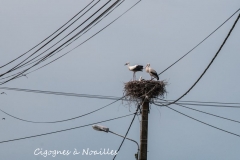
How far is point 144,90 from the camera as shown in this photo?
18047 mm

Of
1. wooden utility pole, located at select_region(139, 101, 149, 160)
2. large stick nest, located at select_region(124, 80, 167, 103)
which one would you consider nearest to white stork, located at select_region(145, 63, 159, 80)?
large stick nest, located at select_region(124, 80, 167, 103)

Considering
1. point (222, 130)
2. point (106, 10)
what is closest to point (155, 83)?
point (222, 130)

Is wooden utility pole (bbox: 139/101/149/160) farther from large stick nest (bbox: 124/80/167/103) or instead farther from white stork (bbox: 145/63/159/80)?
white stork (bbox: 145/63/159/80)

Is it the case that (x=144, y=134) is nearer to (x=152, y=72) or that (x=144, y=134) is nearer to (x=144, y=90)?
(x=144, y=90)

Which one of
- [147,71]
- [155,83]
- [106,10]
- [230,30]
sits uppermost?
[147,71]

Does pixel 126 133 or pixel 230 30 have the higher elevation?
pixel 126 133

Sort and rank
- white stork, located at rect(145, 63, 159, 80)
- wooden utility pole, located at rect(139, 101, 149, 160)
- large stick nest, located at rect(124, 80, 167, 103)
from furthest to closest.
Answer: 1. white stork, located at rect(145, 63, 159, 80)
2. large stick nest, located at rect(124, 80, 167, 103)
3. wooden utility pole, located at rect(139, 101, 149, 160)

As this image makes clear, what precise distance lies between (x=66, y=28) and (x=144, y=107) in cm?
443

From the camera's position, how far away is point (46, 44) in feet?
41.4

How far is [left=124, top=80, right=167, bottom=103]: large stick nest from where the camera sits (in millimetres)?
Answer: 17422

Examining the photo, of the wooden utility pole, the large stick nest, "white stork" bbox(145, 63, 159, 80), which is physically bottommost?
the wooden utility pole

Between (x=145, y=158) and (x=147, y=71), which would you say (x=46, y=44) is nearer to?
(x=145, y=158)

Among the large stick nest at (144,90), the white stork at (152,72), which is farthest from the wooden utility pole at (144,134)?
the white stork at (152,72)

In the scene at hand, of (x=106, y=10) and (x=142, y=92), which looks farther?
(x=142, y=92)
